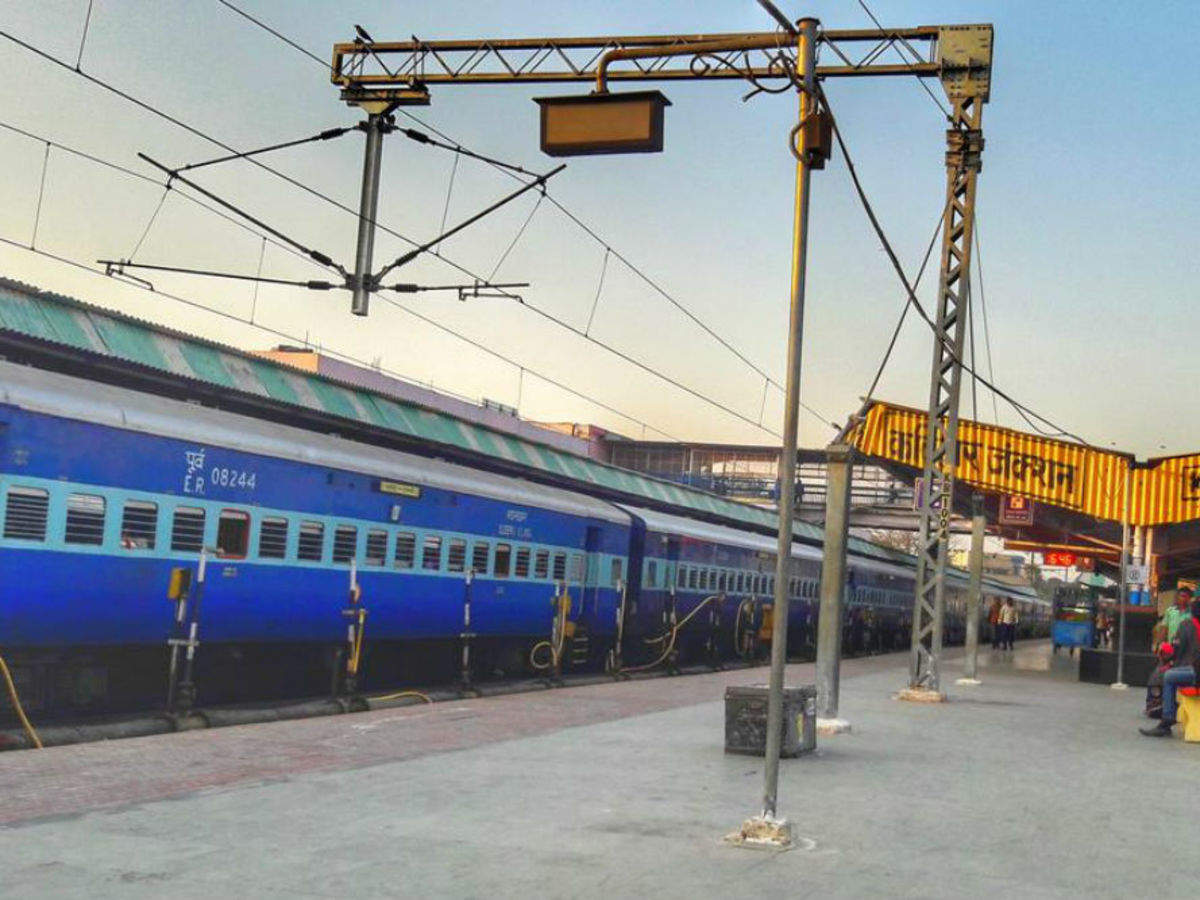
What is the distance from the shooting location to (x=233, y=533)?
16891 mm

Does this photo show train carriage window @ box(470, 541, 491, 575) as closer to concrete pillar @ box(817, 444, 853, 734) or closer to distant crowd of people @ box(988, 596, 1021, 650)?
concrete pillar @ box(817, 444, 853, 734)

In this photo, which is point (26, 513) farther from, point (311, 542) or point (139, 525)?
point (311, 542)

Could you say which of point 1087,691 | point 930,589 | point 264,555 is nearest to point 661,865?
point 264,555

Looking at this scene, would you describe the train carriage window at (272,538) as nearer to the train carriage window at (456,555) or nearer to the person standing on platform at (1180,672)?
the train carriage window at (456,555)

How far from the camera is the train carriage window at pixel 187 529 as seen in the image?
626 inches

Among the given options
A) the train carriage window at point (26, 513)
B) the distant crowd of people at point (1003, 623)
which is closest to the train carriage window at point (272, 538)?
the train carriage window at point (26, 513)

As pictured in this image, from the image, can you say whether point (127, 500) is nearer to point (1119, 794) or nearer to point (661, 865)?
point (661, 865)

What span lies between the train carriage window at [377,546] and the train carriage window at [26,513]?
627cm

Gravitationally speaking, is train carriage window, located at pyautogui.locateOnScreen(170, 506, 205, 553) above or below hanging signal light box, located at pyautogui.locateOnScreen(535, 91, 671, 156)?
below

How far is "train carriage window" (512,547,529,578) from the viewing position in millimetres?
24672

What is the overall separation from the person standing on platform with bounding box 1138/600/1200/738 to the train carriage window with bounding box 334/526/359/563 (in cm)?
1084

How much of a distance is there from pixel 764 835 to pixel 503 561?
15.1 metres

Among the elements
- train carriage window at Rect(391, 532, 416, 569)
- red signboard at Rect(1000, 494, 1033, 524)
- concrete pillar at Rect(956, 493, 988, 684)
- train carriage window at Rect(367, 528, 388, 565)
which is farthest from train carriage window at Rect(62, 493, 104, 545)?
red signboard at Rect(1000, 494, 1033, 524)

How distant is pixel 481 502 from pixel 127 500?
27.9 ft
